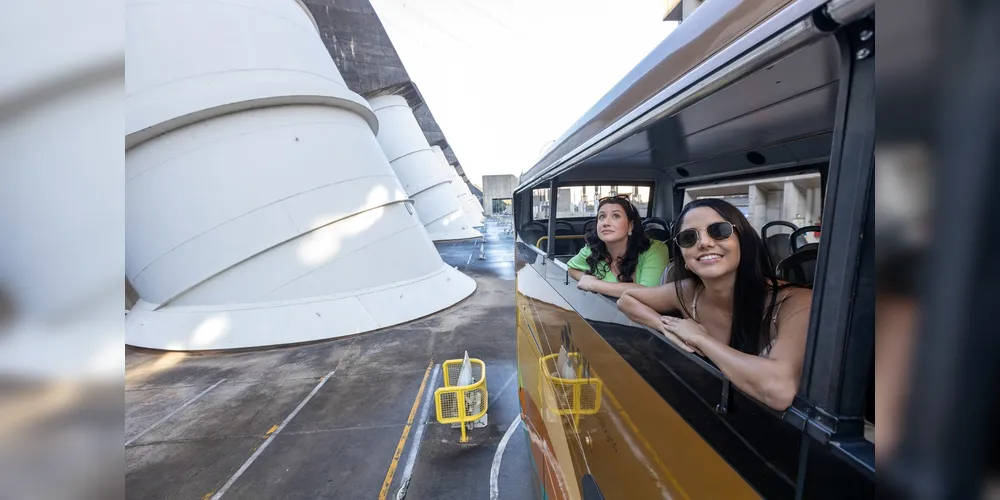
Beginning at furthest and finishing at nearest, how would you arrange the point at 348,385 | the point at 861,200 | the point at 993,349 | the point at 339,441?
the point at 348,385
the point at 339,441
the point at 861,200
the point at 993,349

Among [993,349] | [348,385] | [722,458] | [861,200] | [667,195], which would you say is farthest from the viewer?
[348,385]

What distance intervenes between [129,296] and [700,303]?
14.4 m

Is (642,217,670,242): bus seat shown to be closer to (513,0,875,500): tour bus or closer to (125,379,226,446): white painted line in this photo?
(513,0,875,500): tour bus

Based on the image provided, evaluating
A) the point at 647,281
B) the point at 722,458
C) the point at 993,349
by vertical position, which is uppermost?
the point at 993,349

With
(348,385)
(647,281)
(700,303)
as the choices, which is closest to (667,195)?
(647,281)

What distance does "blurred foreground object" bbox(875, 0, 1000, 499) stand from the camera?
0.40 meters

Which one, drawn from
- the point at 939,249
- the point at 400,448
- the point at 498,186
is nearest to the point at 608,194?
the point at 400,448

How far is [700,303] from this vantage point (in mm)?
1592

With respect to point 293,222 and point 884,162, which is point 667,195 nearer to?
point 884,162

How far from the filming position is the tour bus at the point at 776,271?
0.82 meters

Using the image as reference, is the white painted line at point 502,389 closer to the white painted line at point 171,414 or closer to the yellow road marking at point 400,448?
the yellow road marking at point 400,448

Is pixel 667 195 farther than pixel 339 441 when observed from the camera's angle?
No

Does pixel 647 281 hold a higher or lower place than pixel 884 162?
lower

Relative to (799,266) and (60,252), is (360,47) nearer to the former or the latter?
(799,266)
